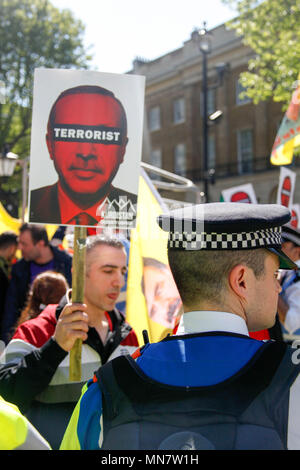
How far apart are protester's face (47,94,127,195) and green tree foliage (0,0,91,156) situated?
2008 cm

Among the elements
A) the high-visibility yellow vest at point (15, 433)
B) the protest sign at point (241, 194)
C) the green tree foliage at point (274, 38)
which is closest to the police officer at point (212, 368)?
the high-visibility yellow vest at point (15, 433)

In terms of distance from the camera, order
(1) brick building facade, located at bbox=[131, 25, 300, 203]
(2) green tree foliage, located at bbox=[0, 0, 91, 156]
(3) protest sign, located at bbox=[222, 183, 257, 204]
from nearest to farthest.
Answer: (3) protest sign, located at bbox=[222, 183, 257, 204] → (2) green tree foliage, located at bbox=[0, 0, 91, 156] → (1) brick building facade, located at bbox=[131, 25, 300, 203]

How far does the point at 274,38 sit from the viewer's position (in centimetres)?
1268

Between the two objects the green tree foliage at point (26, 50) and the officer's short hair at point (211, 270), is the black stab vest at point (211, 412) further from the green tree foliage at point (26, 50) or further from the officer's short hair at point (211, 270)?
the green tree foliage at point (26, 50)

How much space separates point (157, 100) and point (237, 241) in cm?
3173

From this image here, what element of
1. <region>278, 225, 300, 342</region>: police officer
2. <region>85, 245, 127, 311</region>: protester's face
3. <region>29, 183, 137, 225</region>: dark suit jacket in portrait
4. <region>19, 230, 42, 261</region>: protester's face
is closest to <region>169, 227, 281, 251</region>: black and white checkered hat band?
<region>29, 183, 137, 225</region>: dark suit jacket in portrait

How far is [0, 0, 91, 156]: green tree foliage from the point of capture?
22.0 meters

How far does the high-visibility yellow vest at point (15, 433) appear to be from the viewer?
1256mm

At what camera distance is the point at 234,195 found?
7.48 m

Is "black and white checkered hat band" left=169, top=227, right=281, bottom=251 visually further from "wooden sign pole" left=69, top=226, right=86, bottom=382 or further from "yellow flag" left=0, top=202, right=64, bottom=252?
"yellow flag" left=0, top=202, right=64, bottom=252

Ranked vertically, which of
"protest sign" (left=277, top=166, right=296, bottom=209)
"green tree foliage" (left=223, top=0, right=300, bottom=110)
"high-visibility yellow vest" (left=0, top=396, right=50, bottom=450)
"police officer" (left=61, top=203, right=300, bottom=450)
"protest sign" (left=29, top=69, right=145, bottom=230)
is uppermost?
"green tree foliage" (left=223, top=0, right=300, bottom=110)

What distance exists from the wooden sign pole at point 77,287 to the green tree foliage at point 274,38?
933 centimetres

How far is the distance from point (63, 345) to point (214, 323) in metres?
1.03

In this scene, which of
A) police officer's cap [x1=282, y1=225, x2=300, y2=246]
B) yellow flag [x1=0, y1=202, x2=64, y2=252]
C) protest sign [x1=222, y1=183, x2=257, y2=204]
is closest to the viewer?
police officer's cap [x1=282, y1=225, x2=300, y2=246]
